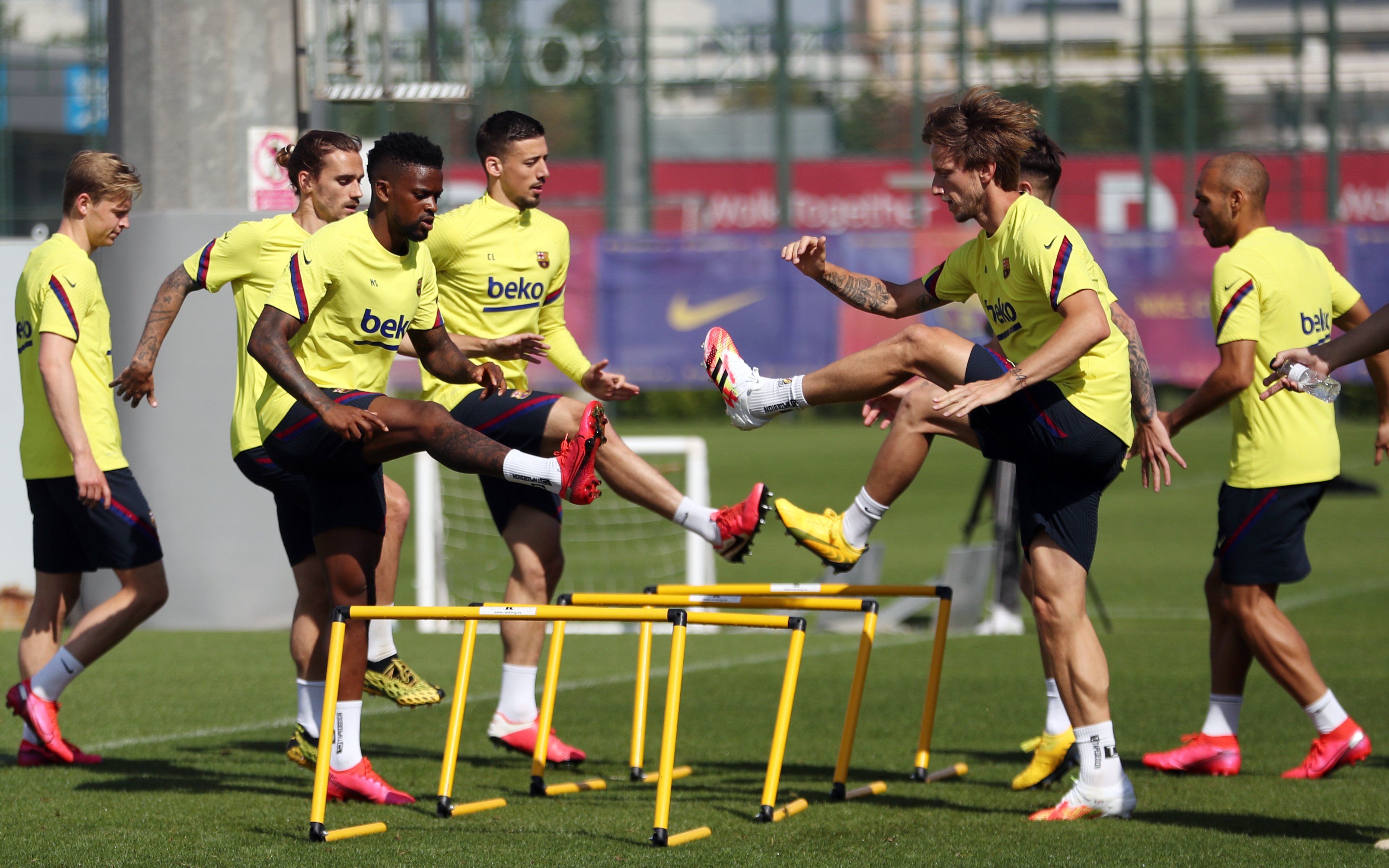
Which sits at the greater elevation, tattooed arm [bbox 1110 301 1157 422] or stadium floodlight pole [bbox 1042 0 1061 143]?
stadium floodlight pole [bbox 1042 0 1061 143]

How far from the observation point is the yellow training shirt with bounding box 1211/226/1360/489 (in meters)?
6.09

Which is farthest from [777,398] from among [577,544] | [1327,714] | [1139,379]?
[577,544]

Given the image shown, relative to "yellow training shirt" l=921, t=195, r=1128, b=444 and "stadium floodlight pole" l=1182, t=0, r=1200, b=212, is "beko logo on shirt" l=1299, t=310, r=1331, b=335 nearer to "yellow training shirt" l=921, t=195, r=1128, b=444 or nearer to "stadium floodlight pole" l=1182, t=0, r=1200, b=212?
"yellow training shirt" l=921, t=195, r=1128, b=444

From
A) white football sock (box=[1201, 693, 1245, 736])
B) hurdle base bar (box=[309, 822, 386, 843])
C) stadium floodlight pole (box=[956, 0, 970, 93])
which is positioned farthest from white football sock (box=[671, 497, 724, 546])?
stadium floodlight pole (box=[956, 0, 970, 93])

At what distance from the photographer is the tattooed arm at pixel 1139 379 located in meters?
5.52

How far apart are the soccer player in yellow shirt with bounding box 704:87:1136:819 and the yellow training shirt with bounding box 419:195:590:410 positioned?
1.46 m

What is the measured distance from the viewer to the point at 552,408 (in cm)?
582

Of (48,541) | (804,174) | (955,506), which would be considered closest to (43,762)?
(48,541)

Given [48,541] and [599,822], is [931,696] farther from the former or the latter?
[48,541]

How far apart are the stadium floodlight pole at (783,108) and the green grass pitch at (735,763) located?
52.9 ft

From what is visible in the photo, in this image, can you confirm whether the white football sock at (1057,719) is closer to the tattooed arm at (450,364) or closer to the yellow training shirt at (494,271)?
the yellow training shirt at (494,271)

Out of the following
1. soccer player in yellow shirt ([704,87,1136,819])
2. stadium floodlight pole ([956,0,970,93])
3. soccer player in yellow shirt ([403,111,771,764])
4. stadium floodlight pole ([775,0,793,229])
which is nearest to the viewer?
soccer player in yellow shirt ([704,87,1136,819])

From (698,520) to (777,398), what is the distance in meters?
0.53

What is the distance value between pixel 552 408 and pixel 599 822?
58.2 inches
